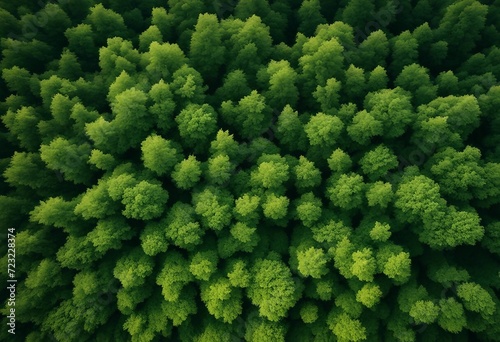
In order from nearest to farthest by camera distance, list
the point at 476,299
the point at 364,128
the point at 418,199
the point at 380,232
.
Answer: the point at 476,299 → the point at 418,199 → the point at 380,232 → the point at 364,128

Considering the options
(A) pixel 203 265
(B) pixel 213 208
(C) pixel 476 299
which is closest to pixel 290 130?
(B) pixel 213 208

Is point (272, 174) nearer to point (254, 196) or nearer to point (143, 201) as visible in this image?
point (254, 196)

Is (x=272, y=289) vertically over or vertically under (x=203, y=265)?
under

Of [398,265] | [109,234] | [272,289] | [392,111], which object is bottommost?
[272,289]

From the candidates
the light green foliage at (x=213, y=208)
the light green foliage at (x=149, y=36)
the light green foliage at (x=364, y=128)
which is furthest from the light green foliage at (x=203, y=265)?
the light green foliage at (x=149, y=36)

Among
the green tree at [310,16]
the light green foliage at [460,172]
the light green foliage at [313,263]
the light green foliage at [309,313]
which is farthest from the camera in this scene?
the green tree at [310,16]

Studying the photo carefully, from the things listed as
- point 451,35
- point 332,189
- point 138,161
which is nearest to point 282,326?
point 332,189

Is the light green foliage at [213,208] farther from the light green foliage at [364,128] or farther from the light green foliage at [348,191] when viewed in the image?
the light green foliage at [364,128]
